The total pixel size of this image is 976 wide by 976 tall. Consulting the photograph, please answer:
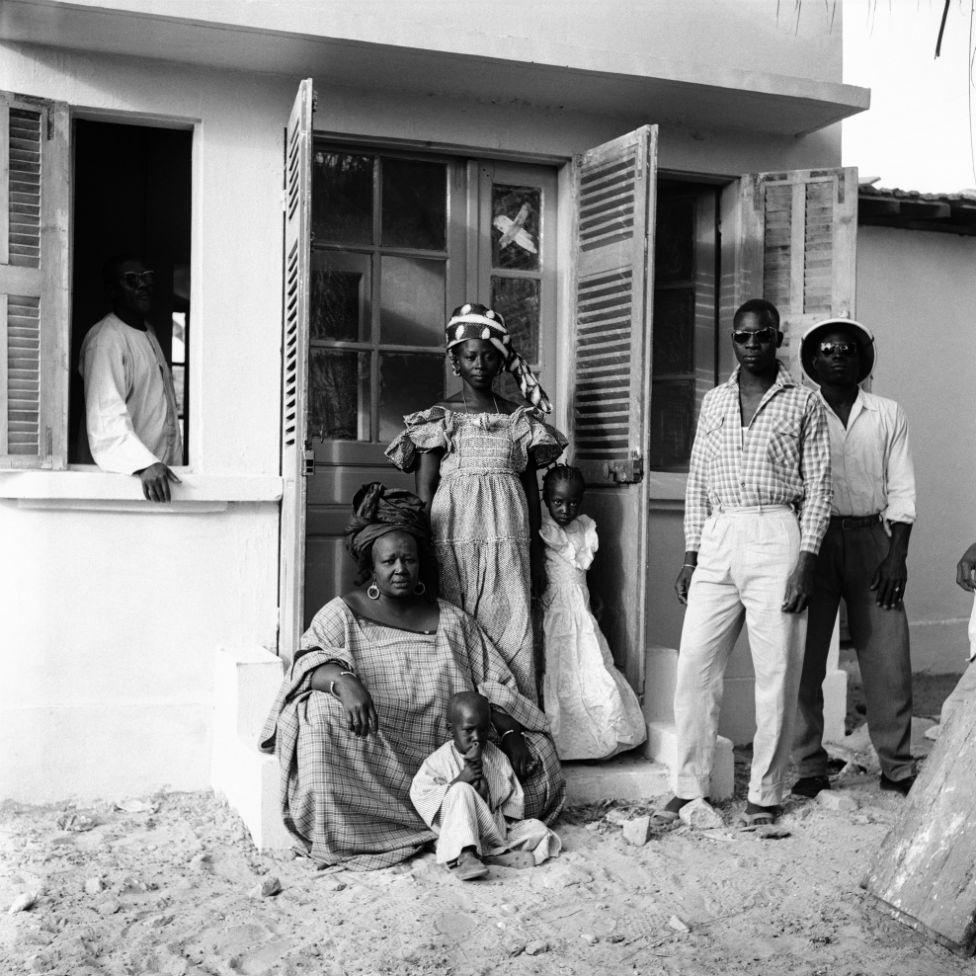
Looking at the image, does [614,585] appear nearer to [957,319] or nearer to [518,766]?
[518,766]

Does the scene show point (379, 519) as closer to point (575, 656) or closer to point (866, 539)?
point (575, 656)

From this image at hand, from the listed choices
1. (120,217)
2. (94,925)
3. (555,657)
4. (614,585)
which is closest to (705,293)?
(614,585)

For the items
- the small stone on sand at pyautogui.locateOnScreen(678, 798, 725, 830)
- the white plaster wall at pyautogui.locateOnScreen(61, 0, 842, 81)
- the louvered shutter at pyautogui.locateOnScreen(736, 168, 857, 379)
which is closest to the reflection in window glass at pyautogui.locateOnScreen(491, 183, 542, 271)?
the white plaster wall at pyautogui.locateOnScreen(61, 0, 842, 81)

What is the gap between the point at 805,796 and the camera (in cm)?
506

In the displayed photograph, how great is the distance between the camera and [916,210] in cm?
812

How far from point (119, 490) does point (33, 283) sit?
913 millimetres

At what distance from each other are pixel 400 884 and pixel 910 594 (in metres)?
5.40

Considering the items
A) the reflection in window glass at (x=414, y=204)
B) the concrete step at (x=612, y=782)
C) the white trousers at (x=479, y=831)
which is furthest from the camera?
the reflection in window glass at (x=414, y=204)

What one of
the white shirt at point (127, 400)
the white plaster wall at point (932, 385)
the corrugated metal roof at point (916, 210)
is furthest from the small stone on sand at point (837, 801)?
the corrugated metal roof at point (916, 210)

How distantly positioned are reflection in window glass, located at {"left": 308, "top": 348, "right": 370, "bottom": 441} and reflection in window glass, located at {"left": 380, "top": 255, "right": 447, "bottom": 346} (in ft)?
0.66

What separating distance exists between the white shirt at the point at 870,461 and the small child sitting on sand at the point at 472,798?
1.76 meters

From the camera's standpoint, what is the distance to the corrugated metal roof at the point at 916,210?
8000 mm

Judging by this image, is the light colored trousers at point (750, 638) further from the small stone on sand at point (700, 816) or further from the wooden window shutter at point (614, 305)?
the wooden window shutter at point (614, 305)

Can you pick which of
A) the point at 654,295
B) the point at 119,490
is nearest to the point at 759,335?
the point at 654,295
